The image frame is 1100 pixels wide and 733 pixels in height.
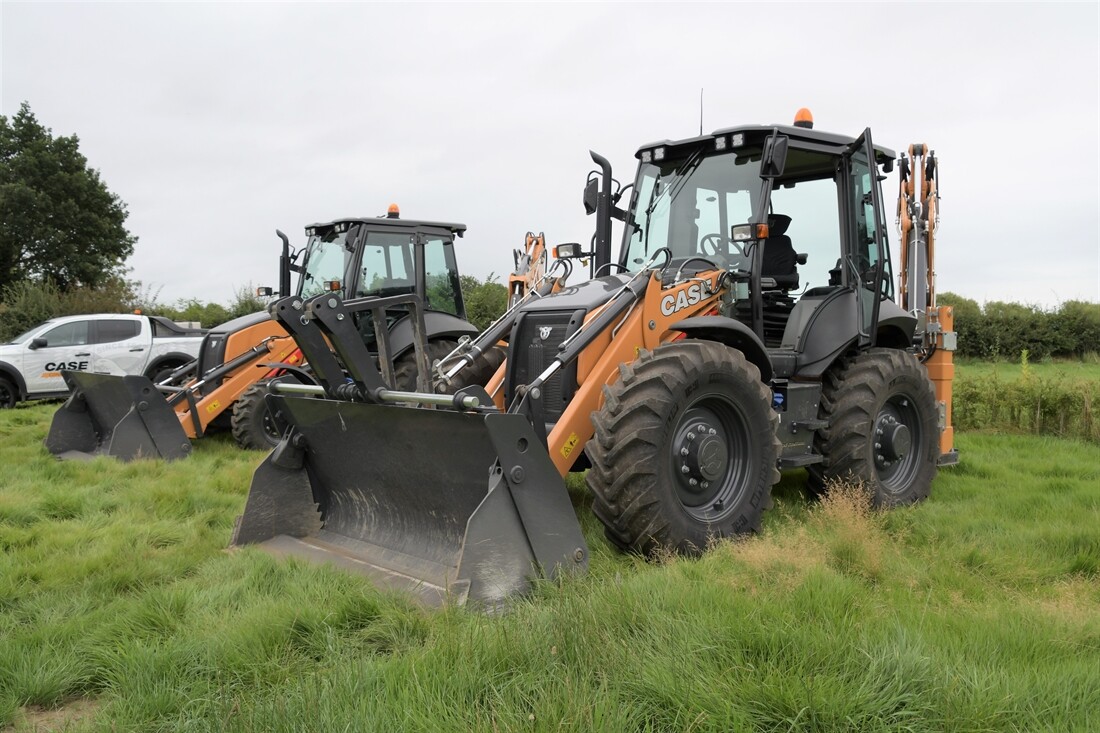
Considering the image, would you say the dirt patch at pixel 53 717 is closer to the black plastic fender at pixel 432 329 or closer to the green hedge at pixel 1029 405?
the black plastic fender at pixel 432 329

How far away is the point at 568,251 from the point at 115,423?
5.53m

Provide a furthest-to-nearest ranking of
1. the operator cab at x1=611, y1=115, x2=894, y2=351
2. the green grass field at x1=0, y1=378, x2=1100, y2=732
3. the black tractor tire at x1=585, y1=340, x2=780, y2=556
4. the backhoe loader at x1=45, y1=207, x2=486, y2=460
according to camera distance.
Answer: the backhoe loader at x1=45, y1=207, x2=486, y2=460, the operator cab at x1=611, y1=115, x2=894, y2=351, the black tractor tire at x1=585, y1=340, x2=780, y2=556, the green grass field at x1=0, y1=378, x2=1100, y2=732

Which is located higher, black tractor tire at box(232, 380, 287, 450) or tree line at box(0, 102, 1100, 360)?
tree line at box(0, 102, 1100, 360)

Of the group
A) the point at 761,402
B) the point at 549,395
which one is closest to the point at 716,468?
the point at 761,402

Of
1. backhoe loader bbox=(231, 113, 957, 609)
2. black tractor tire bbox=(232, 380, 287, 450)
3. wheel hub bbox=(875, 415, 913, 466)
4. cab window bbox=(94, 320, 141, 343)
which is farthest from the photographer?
cab window bbox=(94, 320, 141, 343)

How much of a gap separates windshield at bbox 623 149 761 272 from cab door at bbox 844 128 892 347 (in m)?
0.98

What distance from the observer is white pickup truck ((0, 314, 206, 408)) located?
1434cm

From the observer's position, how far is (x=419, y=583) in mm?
4152

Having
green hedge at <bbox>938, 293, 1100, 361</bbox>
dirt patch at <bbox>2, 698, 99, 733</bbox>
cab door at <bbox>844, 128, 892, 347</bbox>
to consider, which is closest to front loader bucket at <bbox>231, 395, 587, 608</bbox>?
dirt patch at <bbox>2, 698, 99, 733</bbox>

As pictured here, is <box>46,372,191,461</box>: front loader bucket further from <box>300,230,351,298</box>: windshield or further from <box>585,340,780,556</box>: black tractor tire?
<box>585,340,780,556</box>: black tractor tire

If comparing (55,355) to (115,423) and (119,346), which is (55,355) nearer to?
(119,346)

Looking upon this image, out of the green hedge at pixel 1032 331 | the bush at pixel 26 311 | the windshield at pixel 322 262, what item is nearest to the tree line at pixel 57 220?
the bush at pixel 26 311

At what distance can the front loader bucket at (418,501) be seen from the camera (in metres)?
3.92

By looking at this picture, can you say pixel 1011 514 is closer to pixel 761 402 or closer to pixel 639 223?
pixel 761 402
